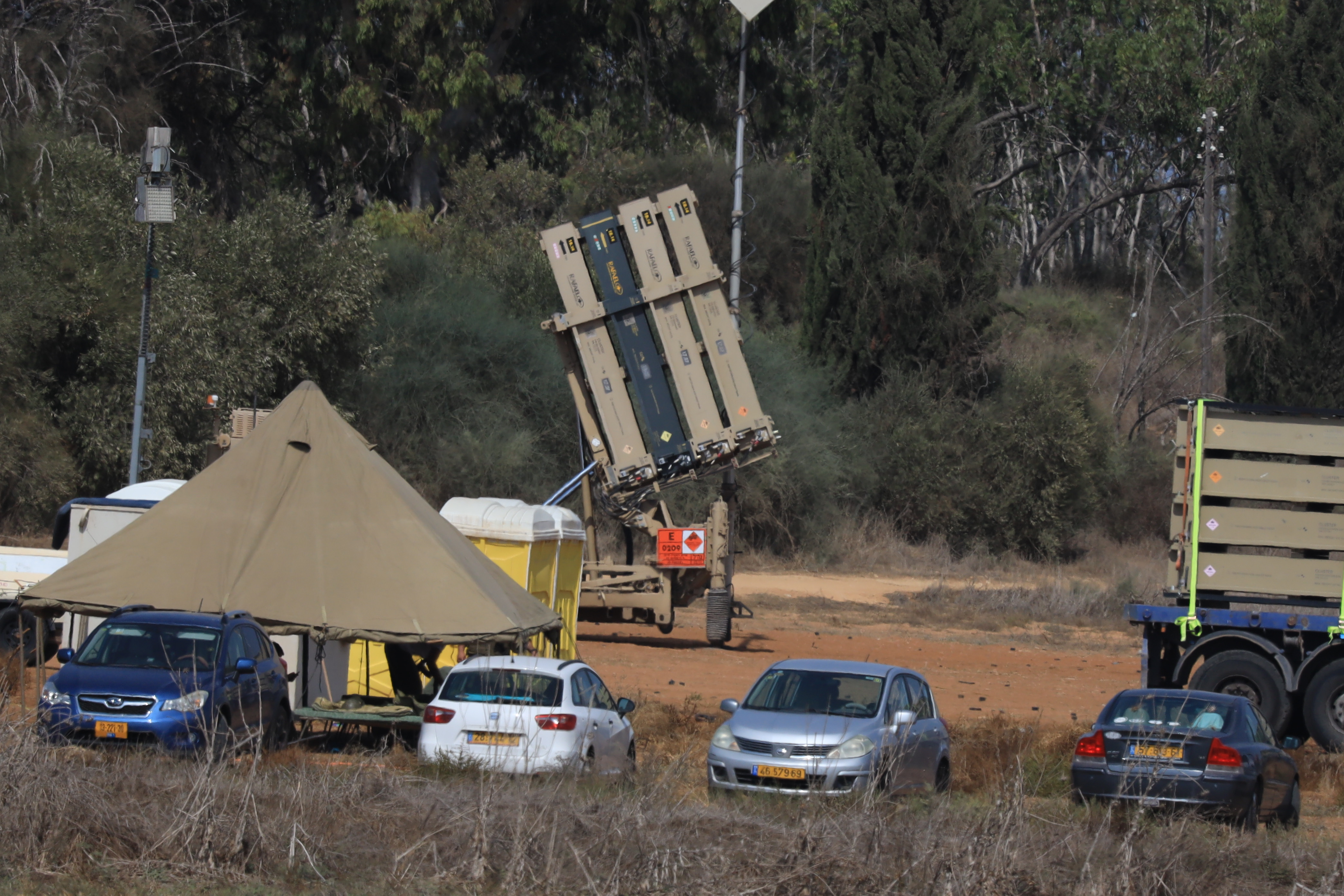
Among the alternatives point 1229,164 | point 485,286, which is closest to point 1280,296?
point 1229,164

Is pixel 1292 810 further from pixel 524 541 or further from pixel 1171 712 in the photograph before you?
pixel 524 541

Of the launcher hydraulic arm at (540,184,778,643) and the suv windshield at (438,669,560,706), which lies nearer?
the suv windshield at (438,669,560,706)

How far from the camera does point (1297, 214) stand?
3688cm

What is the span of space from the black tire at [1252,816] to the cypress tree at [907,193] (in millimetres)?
27846

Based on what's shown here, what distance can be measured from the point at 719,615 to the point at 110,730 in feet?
41.8

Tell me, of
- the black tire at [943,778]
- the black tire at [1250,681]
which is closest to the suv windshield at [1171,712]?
the black tire at [943,778]

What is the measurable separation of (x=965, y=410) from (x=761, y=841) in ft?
106

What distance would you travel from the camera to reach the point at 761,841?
8.05 metres

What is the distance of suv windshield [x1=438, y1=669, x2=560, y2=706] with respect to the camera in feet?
37.6

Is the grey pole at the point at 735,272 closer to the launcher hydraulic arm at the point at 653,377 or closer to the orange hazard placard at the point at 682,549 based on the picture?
the launcher hydraulic arm at the point at 653,377

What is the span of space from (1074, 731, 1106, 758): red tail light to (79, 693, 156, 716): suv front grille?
7300mm

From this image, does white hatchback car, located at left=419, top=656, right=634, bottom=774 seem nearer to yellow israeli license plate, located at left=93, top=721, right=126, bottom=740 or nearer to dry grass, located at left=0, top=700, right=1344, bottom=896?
dry grass, located at left=0, top=700, right=1344, bottom=896

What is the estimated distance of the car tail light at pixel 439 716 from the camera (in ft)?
37.1

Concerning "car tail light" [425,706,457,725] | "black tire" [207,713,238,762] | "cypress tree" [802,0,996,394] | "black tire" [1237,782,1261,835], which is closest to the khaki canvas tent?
"car tail light" [425,706,457,725]
